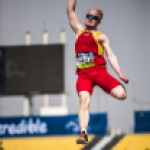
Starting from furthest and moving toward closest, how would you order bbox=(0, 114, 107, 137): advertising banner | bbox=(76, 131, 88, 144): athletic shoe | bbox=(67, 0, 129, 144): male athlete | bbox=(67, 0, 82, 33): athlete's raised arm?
bbox=(0, 114, 107, 137): advertising banner
bbox=(67, 0, 82, 33): athlete's raised arm
bbox=(67, 0, 129, 144): male athlete
bbox=(76, 131, 88, 144): athletic shoe

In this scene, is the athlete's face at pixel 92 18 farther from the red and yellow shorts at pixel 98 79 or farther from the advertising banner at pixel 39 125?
the advertising banner at pixel 39 125

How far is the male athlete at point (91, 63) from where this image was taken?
9.55 meters

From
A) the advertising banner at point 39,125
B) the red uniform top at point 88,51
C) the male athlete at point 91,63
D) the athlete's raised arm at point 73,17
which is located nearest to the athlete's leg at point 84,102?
the male athlete at point 91,63

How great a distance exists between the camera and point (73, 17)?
980cm

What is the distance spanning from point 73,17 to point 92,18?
369mm

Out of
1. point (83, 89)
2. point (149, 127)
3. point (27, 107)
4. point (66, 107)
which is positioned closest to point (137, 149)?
point (83, 89)

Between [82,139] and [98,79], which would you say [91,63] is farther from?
[82,139]

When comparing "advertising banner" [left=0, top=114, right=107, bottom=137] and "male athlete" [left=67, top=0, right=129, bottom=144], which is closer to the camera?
"male athlete" [left=67, top=0, right=129, bottom=144]

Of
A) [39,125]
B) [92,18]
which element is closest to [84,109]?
[92,18]

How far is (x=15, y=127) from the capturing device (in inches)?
894

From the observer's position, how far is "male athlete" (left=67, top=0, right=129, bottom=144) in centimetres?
955

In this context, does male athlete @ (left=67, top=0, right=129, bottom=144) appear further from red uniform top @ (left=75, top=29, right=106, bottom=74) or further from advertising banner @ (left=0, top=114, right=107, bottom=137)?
advertising banner @ (left=0, top=114, right=107, bottom=137)

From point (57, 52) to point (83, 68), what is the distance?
1385 cm

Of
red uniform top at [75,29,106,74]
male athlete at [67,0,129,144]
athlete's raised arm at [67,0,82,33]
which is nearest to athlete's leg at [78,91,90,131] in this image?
male athlete at [67,0,129,144]
